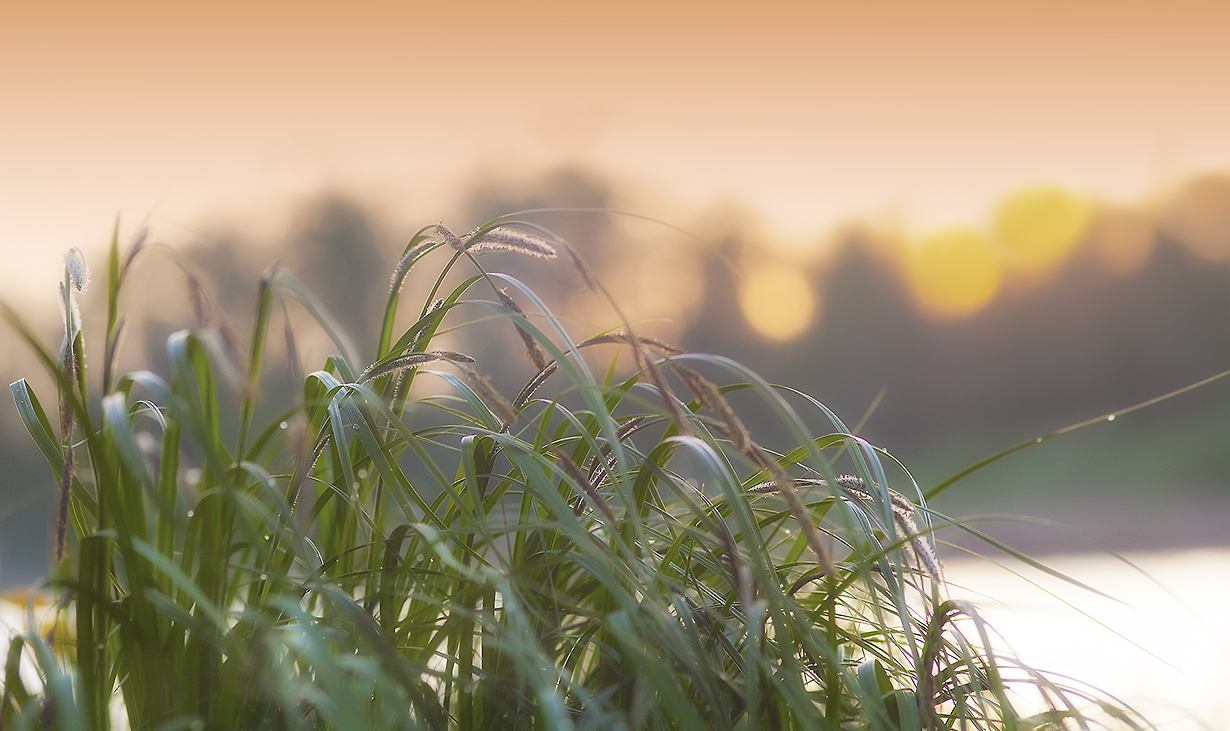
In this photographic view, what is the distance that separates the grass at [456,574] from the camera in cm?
A: 69

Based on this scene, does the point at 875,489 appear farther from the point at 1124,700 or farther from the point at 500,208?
the point at 500,208

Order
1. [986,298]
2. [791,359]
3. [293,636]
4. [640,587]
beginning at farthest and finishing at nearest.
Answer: [986,298]
[791,359]
[640,587]
[293,636]

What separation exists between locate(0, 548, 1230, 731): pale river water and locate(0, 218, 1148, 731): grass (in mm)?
198

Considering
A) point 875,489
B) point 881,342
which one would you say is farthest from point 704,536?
point 881,342

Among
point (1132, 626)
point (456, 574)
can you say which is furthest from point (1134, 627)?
point (456, 574)

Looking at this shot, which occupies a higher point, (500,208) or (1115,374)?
(500,208)

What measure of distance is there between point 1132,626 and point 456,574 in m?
3.69

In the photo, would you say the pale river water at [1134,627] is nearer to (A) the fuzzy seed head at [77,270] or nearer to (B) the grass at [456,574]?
(B) the grass at [456,574]

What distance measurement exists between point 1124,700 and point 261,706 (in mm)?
830

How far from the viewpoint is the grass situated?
0.69m

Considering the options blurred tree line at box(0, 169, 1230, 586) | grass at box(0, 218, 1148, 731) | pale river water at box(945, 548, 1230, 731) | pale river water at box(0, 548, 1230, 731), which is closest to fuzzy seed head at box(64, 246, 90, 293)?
grass at box(0, 218, 1148, 731)

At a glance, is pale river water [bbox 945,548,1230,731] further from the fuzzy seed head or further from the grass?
the fuzzy seed head

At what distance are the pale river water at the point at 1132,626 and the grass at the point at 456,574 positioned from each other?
198mm

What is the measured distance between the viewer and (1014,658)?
2.67 feet
